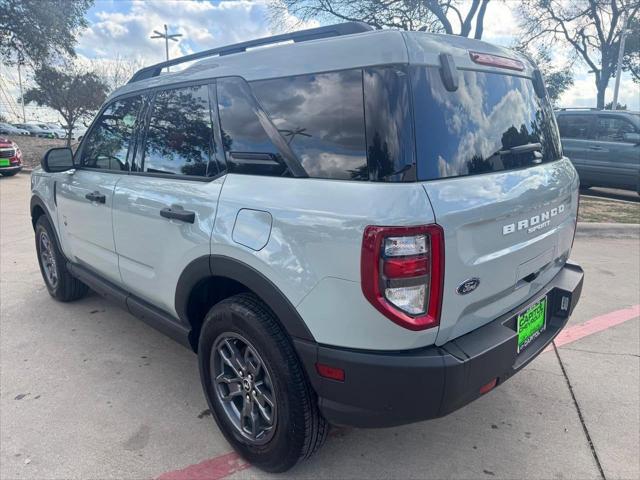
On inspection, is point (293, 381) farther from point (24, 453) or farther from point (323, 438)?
point (24, 453)

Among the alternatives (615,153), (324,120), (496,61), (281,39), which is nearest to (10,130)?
(615,153)

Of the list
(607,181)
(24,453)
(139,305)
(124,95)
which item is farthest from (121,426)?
(607,181)

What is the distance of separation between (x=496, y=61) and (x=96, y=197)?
2564mm

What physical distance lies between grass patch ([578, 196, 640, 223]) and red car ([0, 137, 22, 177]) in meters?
13.3

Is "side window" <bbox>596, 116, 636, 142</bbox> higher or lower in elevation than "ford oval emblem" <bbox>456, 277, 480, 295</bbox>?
higher

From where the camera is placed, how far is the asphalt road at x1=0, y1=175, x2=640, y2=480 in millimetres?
2365

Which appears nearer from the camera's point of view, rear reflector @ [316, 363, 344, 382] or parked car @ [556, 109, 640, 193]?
rear reflector @ [316, 363, 344, 382]

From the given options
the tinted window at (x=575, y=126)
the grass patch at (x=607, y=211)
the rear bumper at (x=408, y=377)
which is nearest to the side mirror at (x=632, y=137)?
the tinted window at (x=575, y=126)

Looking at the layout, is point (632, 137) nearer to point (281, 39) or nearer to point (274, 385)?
point (281, 39)

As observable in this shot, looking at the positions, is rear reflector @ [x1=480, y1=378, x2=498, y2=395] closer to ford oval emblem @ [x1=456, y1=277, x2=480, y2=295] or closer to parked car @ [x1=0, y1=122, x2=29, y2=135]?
ford oval emblem @ [x1=456, y1=277, x2=480, y2=295]

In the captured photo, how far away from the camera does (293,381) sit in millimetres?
2031

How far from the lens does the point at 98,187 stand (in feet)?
10.7

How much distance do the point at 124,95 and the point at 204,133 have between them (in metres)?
1.08

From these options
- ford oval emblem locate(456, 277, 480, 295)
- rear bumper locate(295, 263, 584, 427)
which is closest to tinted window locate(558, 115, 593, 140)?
rear bumper locate(295, 263, 584, 427)
